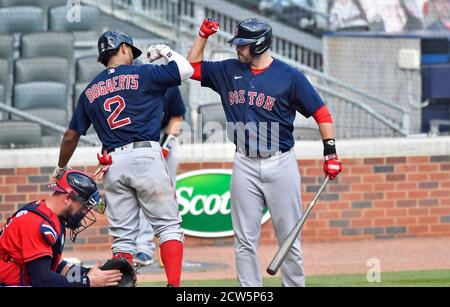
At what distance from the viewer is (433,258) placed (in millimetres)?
9945

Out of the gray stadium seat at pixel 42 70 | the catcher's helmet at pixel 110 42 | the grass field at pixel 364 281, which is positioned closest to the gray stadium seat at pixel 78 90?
the gray stadium seat at pixel 42 70

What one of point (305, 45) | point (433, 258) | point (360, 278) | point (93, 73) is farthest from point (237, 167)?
point (305, 45)

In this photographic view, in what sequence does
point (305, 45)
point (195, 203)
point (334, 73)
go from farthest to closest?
point (305, 45), point (334, 73), point (195, 203)

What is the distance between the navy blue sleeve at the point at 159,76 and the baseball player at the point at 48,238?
1.39 m

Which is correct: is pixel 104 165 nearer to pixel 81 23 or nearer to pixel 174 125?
pixel 174 125

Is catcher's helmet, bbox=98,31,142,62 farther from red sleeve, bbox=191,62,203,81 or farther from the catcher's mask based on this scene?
the catcher's mask

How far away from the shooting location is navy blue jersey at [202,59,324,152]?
24.1ft

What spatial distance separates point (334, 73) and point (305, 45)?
1163 mm

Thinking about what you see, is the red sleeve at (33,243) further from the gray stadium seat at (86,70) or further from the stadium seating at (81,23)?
the stadium seating at (81,23)

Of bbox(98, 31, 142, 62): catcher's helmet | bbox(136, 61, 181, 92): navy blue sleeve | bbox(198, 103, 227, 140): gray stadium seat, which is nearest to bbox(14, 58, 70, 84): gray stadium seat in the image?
bbox(198, 103, 227, 140): gray stadium seat

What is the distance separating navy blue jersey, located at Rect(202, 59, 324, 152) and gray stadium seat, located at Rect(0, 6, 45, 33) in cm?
569

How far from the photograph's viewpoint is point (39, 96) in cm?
1200

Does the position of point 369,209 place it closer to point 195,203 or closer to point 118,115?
point 195,203

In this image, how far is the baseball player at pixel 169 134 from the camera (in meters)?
9.19
